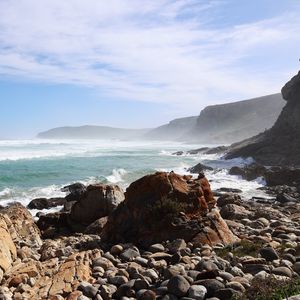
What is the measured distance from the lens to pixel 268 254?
29.6 feet

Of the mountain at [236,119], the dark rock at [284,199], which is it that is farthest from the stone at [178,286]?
the mountain at [236,119]

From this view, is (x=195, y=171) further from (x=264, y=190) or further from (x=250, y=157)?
(x=264, y=190)

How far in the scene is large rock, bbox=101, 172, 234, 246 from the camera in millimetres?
11117

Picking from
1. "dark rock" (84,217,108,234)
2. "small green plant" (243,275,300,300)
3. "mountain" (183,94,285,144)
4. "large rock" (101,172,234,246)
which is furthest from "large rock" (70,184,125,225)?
"mountain" (183,94,285,144)

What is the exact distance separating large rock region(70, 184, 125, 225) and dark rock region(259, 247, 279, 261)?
8139 millimetres

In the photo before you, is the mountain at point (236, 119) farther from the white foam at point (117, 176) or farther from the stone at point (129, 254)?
the stone at point (129, 254)

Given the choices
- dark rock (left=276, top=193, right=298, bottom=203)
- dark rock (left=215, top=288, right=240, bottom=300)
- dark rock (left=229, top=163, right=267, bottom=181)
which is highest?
dark rock (left=215, top=288, right=240, bottom=300)

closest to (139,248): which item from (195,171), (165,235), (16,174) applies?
(165,235)

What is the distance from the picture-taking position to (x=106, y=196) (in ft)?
54.1

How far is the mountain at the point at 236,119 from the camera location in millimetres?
119375

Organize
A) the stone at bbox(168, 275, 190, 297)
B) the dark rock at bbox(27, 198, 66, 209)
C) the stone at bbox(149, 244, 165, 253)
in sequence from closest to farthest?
1. the stone at bbox(168, 275, 190, 297)
2. the stone at bbox(149, 244, 165, 253)
3. the dark rock at bbox(27, 198, 66, 209)

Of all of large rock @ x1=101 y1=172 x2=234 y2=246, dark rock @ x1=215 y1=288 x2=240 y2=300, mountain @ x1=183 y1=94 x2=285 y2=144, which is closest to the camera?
dark rock @ x1=215 y1=288 x2=240 y2=300

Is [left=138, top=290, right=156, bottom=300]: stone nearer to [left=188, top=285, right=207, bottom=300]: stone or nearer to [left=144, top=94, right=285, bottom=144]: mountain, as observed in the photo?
[left=188, top=285, right=207, bottom=300]: stone

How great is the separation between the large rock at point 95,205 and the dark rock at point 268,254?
814cm
